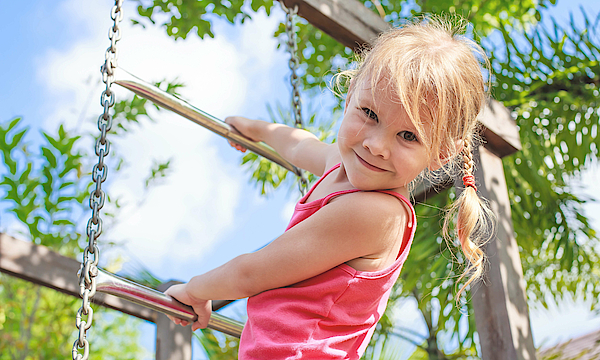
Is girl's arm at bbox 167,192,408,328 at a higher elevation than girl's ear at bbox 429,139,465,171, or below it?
below

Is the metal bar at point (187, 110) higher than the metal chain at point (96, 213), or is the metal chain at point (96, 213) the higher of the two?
the metal bar at point (187, 110)

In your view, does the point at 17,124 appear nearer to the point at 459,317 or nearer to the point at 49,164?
the point at 49,164

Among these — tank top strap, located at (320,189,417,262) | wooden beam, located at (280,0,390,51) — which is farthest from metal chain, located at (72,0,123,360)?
wooden beam, located at (280,0,390,51)

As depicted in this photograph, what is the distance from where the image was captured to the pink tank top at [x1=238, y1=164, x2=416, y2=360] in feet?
3.11

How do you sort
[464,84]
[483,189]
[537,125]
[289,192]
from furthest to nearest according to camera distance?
[289,192] → [537,125] → [483,189] → [464,84]

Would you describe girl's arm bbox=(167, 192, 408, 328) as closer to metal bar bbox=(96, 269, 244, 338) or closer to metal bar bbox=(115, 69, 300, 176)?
metal bar bbox=(96, 269, 244, 338)

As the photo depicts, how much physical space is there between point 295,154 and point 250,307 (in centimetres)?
57

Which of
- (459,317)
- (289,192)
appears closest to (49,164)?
(289,192)

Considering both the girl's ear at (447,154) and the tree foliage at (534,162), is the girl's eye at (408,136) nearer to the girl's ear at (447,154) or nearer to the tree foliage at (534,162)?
the girl's ear at (447,154)

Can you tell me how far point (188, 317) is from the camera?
3.96 ft

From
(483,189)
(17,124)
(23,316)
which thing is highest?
(17,124)

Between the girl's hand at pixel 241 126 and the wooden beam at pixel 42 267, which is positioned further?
the wooden beam at pixel 42 267

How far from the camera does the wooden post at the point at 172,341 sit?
7.05 ft

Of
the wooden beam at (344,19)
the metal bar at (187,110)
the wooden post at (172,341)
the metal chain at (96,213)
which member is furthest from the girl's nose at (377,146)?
the wooden post at (172,341)
